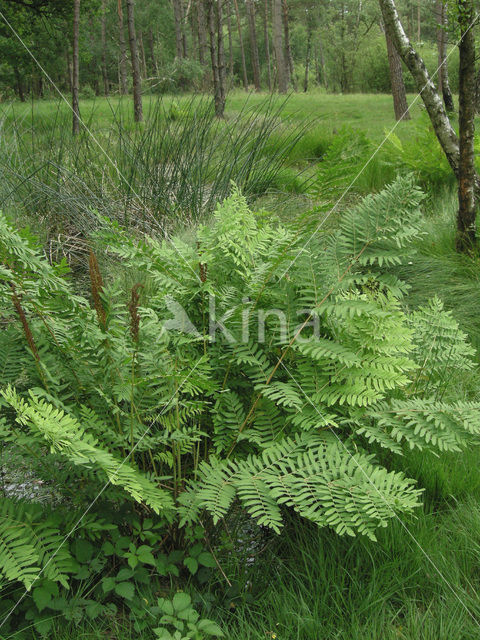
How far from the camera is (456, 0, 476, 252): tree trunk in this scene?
3.07 meters

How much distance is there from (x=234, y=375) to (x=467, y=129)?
238 cm

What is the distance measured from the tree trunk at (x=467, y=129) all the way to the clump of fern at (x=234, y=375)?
190 centimetres

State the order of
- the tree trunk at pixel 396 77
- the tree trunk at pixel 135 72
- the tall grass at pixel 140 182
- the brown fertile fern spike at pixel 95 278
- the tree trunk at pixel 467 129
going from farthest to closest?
the tree trunk at pixel 396 77 < the tree trunk at pixel 135 72 < the tall grass at pixel 140 182 < the tree trunk at pixel 467 129 < the brown fertile fern spike at pixel 95 278

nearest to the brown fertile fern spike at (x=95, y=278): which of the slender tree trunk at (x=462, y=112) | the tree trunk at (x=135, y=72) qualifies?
the slender tree trunk at (x=462, y=112)

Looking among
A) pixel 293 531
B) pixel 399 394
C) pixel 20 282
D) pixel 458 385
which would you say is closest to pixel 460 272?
pixel 458 385

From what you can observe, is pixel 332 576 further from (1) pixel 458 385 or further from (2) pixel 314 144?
(2) pixel 314 144

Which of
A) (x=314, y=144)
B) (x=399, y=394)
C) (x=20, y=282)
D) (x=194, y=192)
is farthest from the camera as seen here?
(x=314, y=144)

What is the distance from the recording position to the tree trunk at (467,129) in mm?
3066

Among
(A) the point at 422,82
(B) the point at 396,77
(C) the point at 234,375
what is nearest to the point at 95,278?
(C) the point at 234,375

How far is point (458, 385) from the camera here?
2424 millimetres

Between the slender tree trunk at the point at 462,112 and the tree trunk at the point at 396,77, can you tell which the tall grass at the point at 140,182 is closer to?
the slender tree trunk at the point at 462,112

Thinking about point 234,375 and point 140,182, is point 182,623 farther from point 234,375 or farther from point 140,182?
point 140,182

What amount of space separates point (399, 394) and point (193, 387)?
0.92 metres

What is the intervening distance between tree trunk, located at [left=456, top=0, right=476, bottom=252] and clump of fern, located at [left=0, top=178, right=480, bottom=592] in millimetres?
1905
